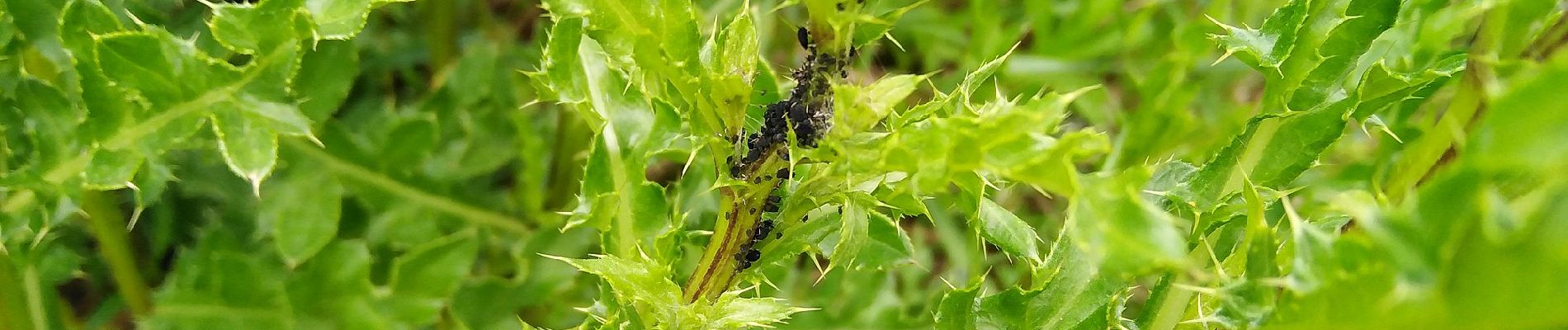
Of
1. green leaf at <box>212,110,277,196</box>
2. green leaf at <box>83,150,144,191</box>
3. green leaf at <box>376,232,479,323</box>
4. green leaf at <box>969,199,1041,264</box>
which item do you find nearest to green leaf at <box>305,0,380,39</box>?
green leaf at <box>212,110,277,196</box>

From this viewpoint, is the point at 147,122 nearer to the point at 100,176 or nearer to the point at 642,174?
the point at 100,176

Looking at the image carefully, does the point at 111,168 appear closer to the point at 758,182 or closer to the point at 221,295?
the point at 221,295

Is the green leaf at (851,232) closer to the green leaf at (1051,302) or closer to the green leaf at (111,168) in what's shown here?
the green leaf at (1051,302)

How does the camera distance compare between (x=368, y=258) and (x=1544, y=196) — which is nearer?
(x=1544, y=196)

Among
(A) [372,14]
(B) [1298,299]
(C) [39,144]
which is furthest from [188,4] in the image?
(B) [1298,299]

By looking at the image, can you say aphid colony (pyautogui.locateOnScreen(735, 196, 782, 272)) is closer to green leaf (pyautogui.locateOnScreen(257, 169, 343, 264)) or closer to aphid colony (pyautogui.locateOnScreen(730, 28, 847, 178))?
aphid colony (pyautogui.locateOnScreen(730, 28, 847, 178))

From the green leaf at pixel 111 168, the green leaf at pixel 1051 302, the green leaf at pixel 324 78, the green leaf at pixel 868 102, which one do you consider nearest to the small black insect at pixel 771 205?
the green leaf at pixel 868 102

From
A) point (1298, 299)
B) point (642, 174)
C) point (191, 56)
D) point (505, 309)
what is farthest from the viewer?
point (505, 309)
